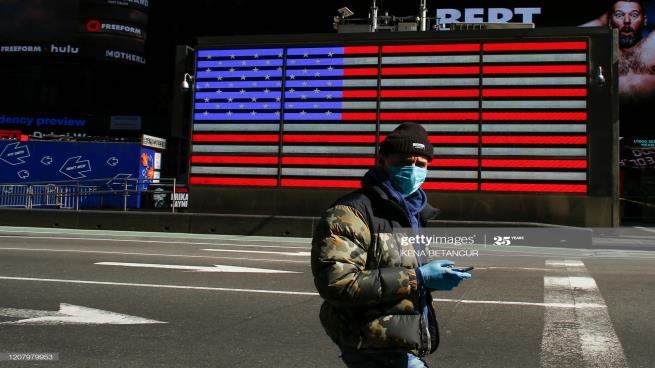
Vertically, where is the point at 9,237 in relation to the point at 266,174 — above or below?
below

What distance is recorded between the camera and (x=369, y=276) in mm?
2494

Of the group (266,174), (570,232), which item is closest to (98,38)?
(266,174)

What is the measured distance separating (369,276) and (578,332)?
4.46m

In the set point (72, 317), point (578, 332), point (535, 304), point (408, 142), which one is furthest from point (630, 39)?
point (408, 142)

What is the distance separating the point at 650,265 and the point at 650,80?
25711 millimetres

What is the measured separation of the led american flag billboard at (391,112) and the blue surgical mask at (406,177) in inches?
605

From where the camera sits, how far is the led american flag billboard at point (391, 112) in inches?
682

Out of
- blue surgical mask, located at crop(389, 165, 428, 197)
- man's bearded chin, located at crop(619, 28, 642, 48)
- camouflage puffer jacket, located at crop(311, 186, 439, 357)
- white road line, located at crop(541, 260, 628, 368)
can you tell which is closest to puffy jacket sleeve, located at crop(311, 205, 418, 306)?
camouflage puffer jacket, located at crop(311, 186, 439, 357)

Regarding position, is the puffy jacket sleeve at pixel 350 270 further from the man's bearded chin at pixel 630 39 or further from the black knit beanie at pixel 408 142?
the man's bearded chin at pixel 630 39

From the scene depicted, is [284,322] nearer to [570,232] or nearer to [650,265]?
[650,265]

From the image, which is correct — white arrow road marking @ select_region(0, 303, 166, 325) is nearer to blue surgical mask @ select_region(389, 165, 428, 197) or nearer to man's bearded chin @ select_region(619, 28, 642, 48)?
blue surgical mask @ select_region(389, 165, 428, 197)

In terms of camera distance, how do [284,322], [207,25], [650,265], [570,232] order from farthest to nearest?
1. [207,25]
2. [570,232]
3. [650,265]
4. [284,322]

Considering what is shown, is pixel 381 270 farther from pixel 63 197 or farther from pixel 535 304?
pixel 63 197

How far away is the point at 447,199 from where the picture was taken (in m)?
17.8
